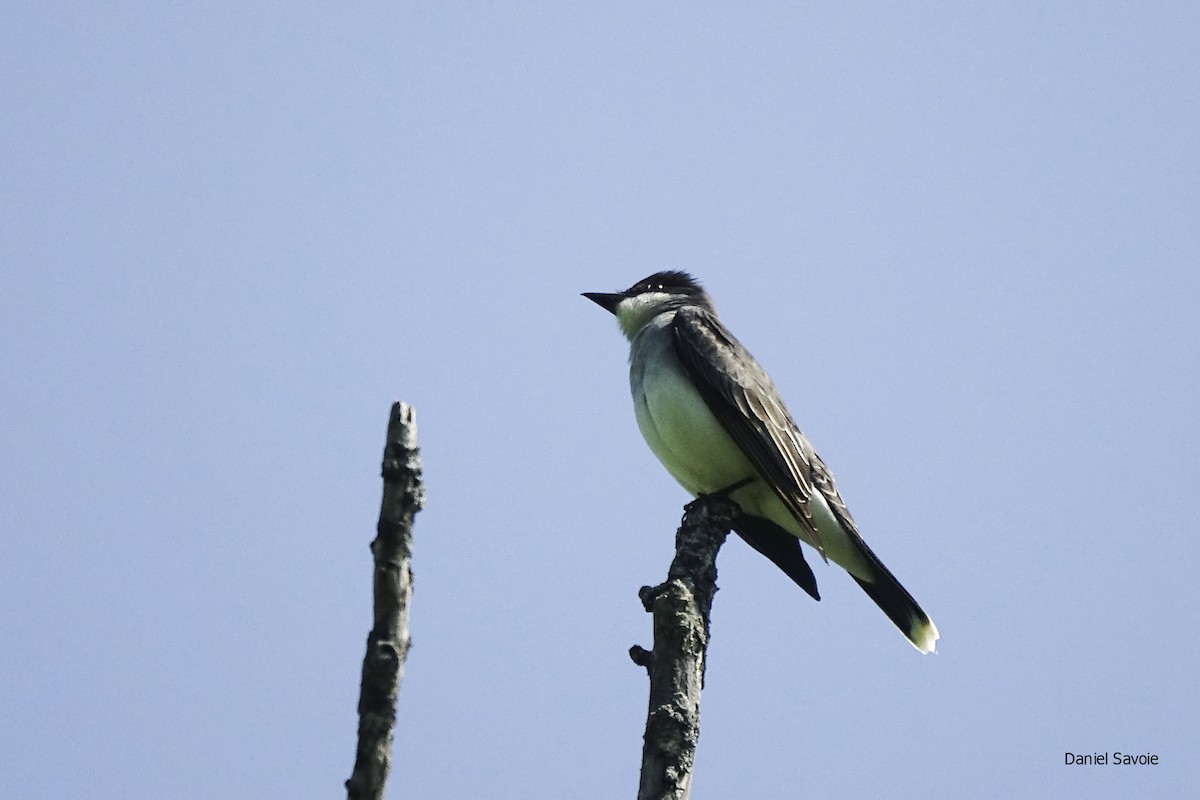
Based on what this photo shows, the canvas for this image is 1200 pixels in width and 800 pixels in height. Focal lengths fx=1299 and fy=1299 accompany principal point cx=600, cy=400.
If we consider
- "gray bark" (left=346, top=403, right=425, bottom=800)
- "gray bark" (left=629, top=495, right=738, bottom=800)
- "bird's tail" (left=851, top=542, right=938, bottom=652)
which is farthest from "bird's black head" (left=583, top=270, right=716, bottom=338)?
"gray bark" (left=346, top=403, right=425, bottom=800)

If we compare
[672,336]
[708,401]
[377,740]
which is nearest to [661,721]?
[377,740]

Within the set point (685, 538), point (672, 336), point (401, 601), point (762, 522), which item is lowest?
point (401, 601)

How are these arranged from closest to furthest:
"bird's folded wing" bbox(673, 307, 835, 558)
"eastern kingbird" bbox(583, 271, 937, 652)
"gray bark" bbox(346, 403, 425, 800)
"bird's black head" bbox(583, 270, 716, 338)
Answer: "gray bark" bbox(346, 403, 425, 800) → "bird's folded wing" bbox(673, 307, 835, 558) → "eastern kingbird" bbox(583, 271, 937, 652) → "bird's black head" bbox(583, 270, 716, 338)

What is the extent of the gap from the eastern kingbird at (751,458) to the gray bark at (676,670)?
2210 millimetres

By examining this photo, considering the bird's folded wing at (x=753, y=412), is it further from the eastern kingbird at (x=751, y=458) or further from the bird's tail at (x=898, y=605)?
the bird's tail at (x=898, y=605)

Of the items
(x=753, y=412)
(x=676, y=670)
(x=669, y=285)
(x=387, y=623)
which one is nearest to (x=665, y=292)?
(x=669, y=285)

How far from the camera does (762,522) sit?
824 centimetres

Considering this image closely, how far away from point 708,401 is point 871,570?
57.2 inches

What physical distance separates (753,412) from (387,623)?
17.3 feet

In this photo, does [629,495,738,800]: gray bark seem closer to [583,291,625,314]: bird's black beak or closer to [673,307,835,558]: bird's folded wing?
[673,307,835,558]: bird's folded wing

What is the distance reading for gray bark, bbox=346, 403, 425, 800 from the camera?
2.91 m

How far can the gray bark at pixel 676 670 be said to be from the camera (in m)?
4.13

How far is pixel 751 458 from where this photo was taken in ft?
25.5

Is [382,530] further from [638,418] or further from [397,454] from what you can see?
[638,418]
